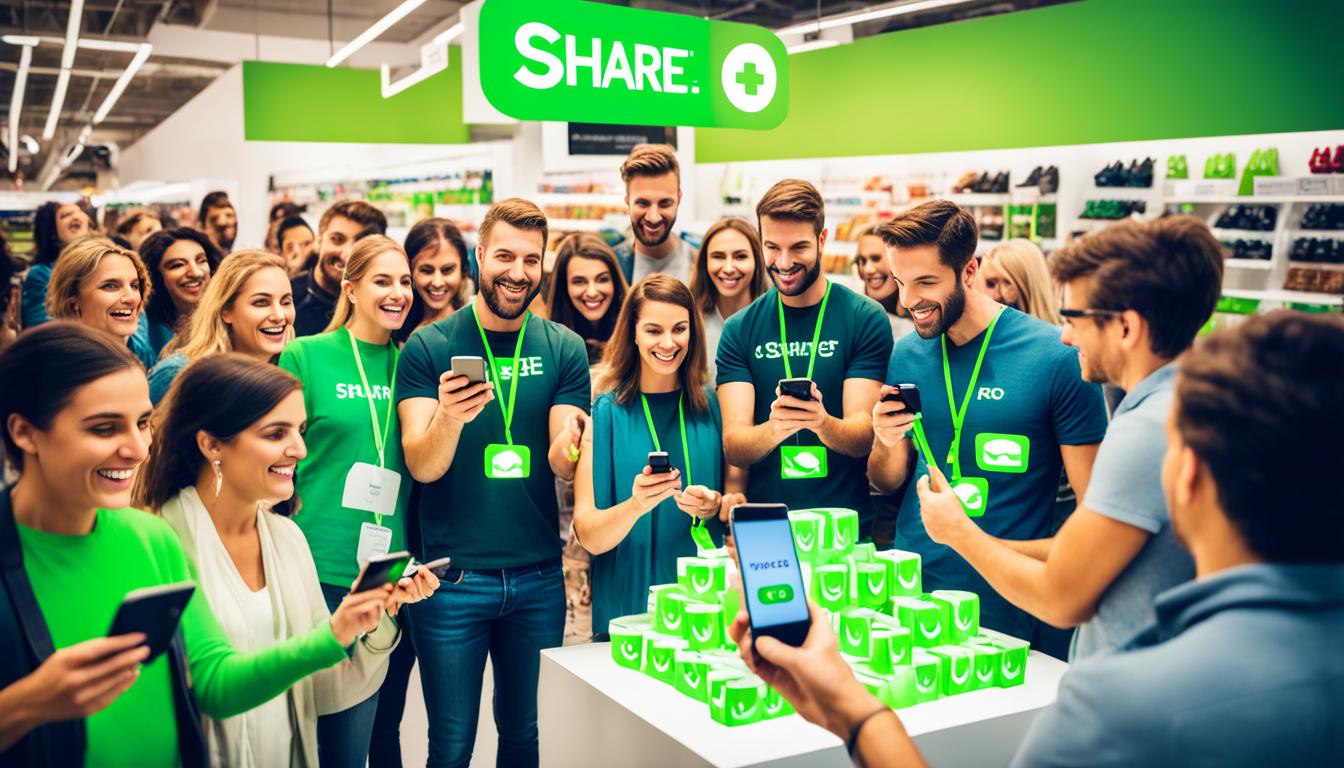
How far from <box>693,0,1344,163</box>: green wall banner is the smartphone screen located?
297 inches

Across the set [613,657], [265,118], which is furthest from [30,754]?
[265,118]

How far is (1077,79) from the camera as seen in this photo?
932cm

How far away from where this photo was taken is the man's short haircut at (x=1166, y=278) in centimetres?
190

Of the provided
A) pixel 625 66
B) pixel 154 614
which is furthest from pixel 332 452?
pixel 625 66

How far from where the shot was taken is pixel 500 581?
3.06m

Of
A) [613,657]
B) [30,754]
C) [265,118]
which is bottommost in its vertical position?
[613,657]

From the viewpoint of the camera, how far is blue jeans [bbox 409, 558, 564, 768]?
3.05 m

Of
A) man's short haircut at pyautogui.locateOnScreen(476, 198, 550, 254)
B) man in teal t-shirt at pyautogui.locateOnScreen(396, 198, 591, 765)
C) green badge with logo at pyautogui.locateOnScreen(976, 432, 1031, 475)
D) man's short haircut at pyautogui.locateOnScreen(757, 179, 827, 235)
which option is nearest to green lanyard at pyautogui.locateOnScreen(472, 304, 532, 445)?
man in teal t-shirt at pyautogui.locateOnScreen(396, 198, 591, 765)

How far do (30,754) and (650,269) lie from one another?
3.47m

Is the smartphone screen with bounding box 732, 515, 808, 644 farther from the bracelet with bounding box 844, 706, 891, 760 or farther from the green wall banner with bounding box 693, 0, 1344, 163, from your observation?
the green wall banner with bounding box 693, 0, 1344, 163

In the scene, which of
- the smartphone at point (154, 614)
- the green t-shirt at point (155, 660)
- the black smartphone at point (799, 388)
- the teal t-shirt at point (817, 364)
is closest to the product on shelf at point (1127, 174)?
the teal t-shirt at point (817, 364)

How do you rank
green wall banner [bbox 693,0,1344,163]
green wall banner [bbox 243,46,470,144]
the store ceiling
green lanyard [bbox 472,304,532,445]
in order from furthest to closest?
the store ceiling → green wall banner [bbox 243,46,470,144] → green wall banner [bbox 693,0,1344,163] → green lanyard [bbox 472,304,532,445]

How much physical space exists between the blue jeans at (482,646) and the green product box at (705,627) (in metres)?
0.78

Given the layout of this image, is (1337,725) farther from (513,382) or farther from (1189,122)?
(1189,122)
